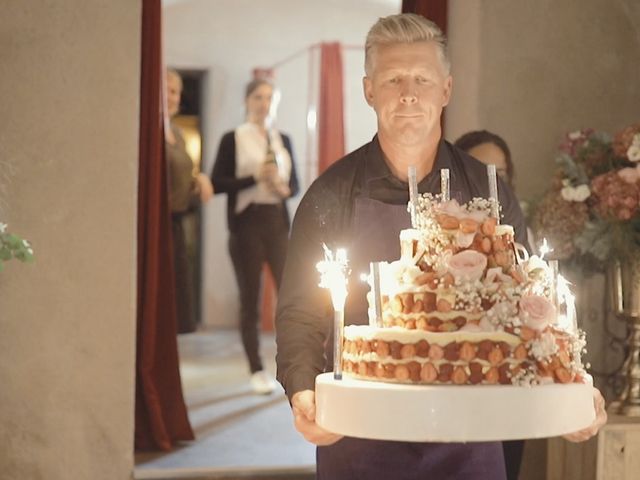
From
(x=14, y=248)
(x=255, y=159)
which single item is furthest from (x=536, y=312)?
(x=255, y=159)

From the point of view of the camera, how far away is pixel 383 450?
214 cm

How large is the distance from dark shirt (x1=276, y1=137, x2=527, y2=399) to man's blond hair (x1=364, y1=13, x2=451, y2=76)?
0.19m

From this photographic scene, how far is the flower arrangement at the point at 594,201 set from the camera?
3.58m

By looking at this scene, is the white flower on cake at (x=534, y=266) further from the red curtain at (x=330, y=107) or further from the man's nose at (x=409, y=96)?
the red curtain at (x=330, y=107)

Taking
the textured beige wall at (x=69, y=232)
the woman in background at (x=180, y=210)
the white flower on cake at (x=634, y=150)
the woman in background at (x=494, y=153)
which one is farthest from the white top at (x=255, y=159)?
the white flower on cake at (x=634, y=150)

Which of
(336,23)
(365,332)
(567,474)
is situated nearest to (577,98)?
(567,474)

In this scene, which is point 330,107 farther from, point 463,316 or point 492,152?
point 463,316

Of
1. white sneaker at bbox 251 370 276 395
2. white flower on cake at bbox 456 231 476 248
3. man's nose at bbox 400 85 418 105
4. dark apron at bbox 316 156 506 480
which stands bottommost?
white sneaker at bbox 251 370 276 395

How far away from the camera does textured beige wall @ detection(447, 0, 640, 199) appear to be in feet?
13.9

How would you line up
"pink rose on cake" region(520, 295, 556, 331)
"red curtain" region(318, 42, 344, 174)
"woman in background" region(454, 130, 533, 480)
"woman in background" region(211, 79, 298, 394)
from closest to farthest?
"pink rose on cake" region(520, 295, 556, 331) < "woman in background" region(454, 130, 533, 480) < "woman in background" region(211, 79, 298, 394) < "red curtain" region(318, 42, 344, 174)

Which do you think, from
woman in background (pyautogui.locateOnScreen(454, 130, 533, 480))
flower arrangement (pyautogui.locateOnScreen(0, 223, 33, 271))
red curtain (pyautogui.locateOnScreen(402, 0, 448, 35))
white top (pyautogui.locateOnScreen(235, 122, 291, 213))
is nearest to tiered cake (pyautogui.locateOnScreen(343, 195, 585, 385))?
flower arrangement (pyautogui.locateOnScreen(0, 223, 33, 271))

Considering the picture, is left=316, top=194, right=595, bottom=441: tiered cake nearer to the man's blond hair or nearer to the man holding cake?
the man holding cake

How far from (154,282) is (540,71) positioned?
1.64 meters

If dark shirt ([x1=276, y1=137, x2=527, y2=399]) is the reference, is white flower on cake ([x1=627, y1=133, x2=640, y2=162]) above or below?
above
